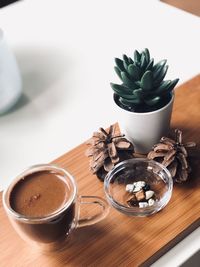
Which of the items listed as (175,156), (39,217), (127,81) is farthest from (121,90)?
(39,217)

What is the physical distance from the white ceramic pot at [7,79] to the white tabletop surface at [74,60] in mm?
24

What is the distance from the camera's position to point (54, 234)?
0.62 m

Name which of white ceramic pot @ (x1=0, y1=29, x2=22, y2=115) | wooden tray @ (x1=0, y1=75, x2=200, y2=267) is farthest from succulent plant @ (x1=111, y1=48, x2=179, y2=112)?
white ceramic pot @ (x1=0, y1=29, x2=22, y2=115)

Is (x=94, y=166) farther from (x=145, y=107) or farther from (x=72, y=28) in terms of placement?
(x=72, y=28)

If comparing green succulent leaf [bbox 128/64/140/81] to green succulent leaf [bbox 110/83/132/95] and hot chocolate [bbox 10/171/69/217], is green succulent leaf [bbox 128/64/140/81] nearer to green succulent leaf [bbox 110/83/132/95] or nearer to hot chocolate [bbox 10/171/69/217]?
green succulent leaf [bbox 110/83/132/95]

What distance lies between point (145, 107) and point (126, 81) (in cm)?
5

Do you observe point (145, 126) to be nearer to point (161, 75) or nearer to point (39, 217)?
point (161, 75)

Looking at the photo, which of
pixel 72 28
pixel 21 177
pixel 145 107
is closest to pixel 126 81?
pixel 145 107

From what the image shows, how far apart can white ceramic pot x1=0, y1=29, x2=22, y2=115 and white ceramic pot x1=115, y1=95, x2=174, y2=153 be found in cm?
24

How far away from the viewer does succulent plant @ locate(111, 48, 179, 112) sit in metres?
0.70

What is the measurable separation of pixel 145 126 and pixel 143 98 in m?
0.04

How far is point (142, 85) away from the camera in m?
0.69

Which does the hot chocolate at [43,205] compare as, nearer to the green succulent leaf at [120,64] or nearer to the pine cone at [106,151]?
the pine cone at [106,151]

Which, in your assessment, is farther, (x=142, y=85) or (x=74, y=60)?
(x=74, y=60)
